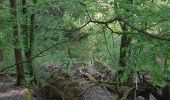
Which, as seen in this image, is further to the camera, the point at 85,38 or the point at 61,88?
the point at 85,38

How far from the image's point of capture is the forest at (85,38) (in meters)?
6.18

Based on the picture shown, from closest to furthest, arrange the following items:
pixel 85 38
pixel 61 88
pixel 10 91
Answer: pixel 61 88 < pixel 85 38 < pixel 10 91

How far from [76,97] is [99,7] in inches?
191

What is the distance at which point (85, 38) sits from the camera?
13.3m

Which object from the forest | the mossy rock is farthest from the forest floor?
the mossy rock

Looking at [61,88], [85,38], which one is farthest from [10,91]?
[85,38]

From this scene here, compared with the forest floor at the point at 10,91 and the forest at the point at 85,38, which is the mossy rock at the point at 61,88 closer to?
the forest at the point at 85,38

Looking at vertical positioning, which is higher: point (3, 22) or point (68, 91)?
point (3, 22)

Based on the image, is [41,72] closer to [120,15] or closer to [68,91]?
[68,91]

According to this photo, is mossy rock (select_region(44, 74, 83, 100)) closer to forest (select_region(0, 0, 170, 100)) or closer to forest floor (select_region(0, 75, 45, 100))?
forest (select_region(0, 0, 170, 100))

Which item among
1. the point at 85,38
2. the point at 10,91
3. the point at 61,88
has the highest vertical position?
the point at 85,38

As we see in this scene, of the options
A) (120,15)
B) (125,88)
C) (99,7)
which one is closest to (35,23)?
(125,88)

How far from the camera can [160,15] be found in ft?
19.0

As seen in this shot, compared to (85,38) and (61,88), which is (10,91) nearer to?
(61,88)
